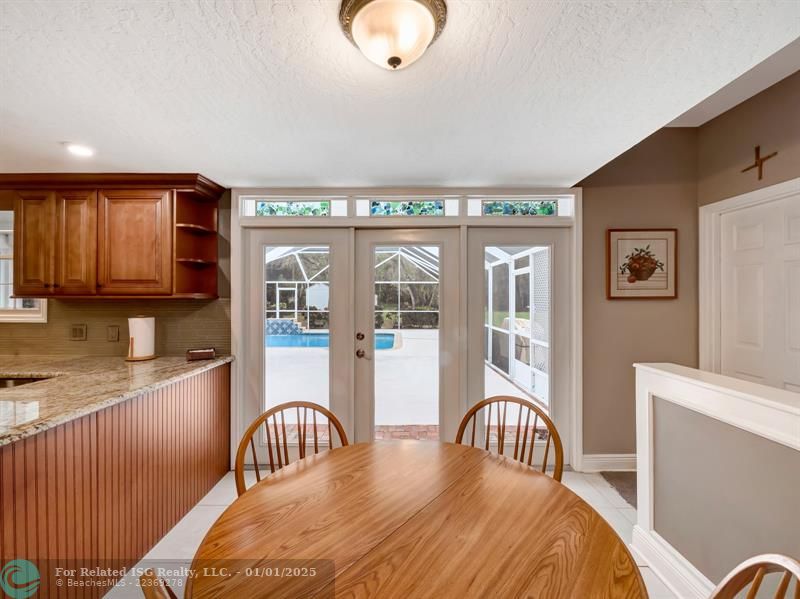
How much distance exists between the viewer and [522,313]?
2.95 meters

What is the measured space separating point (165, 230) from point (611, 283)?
3320 millimetres

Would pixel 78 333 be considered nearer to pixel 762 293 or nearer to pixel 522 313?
pixel 522 313

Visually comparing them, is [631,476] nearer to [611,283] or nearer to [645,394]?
[645,394]

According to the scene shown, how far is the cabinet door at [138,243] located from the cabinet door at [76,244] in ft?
0.31

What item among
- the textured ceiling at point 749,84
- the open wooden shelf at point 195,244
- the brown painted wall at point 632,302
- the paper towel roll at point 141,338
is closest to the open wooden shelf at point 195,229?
the open wooden shelf at point 195,244

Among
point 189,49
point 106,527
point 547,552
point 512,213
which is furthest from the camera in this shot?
point 512,213

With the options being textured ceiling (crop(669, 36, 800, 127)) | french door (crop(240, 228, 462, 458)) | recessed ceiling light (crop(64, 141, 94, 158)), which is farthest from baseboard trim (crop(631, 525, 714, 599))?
recessed ceiling light (crop(64, 141, 94, 158))

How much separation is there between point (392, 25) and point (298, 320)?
7.40 ft

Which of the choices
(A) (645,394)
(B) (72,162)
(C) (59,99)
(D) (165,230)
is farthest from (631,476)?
(B) (72,162)

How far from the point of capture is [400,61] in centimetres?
113

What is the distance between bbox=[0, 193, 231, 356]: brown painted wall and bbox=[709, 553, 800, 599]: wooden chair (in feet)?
9.78

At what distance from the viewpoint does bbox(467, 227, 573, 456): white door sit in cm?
Answer: 291

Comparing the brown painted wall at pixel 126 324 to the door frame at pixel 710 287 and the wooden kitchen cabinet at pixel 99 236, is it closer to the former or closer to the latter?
the wooden kitchen cabinet at pixel 99 236

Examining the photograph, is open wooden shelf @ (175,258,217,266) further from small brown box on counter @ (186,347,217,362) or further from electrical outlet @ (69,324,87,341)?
electrical outlet @ (69,324,87,341)
